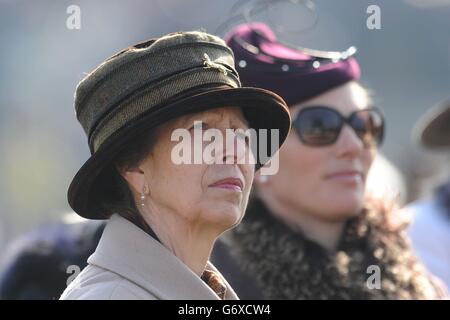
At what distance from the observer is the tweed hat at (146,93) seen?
103 inches

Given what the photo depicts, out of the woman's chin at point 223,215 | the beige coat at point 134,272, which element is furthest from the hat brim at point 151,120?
the woman's chin at point 223,215

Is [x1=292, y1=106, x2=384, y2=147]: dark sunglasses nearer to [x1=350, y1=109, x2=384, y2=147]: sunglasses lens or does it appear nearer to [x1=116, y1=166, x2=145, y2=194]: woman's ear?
[x1=350, y1=109, x2=384, y2=147]: sunglasses lens

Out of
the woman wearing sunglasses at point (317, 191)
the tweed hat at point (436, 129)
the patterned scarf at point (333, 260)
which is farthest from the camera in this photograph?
the tweed hat at point (436, 129)

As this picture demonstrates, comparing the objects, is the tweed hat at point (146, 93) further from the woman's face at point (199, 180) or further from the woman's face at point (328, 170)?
the woman's face at point (328, 170)

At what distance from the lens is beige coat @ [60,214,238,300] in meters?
2.53

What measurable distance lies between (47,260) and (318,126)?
1307mm

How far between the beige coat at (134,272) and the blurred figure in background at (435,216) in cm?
251

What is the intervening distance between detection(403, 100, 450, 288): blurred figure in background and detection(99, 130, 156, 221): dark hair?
2.46m

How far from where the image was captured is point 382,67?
74.8 feet

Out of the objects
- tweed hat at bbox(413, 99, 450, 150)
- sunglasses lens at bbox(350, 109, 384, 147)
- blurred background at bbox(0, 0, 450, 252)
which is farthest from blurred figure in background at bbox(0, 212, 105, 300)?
tweed hat at bbox(413, 99, 450, 150)

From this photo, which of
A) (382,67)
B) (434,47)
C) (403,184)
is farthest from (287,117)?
(434,47)

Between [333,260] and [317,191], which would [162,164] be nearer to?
[333,260]

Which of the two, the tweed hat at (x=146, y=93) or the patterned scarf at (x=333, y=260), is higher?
the tweed hat at (x=146, y=93)
